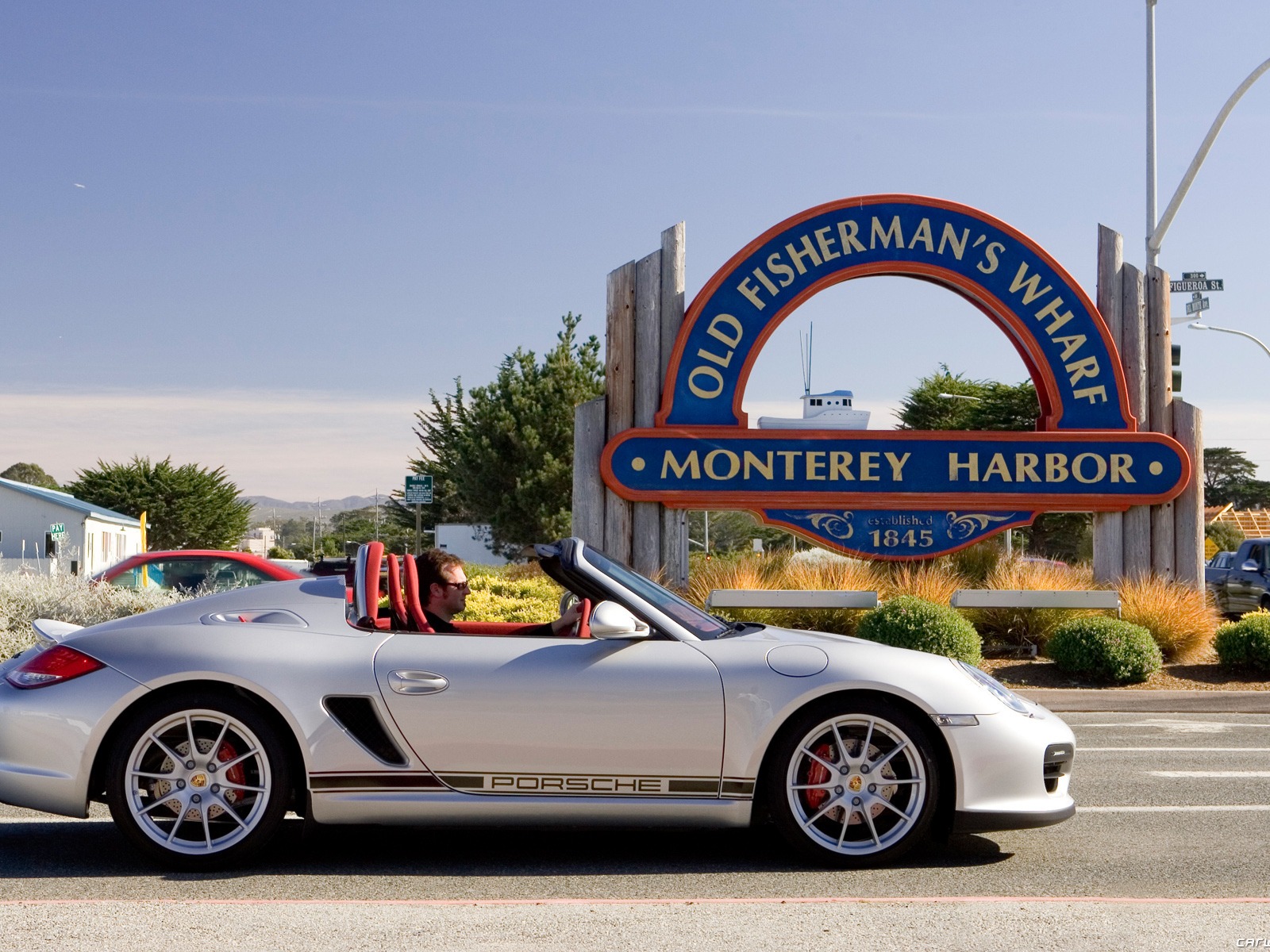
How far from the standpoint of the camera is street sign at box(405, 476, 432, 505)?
21.6 meters

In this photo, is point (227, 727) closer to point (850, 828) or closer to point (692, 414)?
point (850, 828)

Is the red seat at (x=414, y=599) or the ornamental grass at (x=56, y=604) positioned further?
the ornamental grass at (x=56, y=604)

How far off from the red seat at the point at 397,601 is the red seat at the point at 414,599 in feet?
0.08

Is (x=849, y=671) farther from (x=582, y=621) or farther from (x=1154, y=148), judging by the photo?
(x=1154, y=148)

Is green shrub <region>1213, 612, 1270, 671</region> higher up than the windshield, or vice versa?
the windshield

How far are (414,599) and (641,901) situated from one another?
61.1 inches

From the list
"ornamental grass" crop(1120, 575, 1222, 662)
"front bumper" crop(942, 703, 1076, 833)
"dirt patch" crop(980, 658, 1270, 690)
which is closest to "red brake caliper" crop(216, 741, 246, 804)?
"front bumper" crop(942, 703, 1076, 833)

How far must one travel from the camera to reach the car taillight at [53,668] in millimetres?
5141

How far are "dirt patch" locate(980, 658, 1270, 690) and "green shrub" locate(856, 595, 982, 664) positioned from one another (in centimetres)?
51

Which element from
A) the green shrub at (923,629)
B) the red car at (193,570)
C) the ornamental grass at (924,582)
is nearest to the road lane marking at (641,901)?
the green shrub at (923,629)

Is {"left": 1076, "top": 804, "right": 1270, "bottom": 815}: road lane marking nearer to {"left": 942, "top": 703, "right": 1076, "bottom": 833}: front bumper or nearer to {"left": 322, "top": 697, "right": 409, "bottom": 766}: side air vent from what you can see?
{"left": 942, "top": 703, "right": 1076, "bottom": 833}: front bumper

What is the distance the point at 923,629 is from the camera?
44.2 feet

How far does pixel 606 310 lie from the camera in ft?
53.6

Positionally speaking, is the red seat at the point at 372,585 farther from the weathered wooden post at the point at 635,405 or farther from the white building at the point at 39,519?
the white building at the point at 39,519
